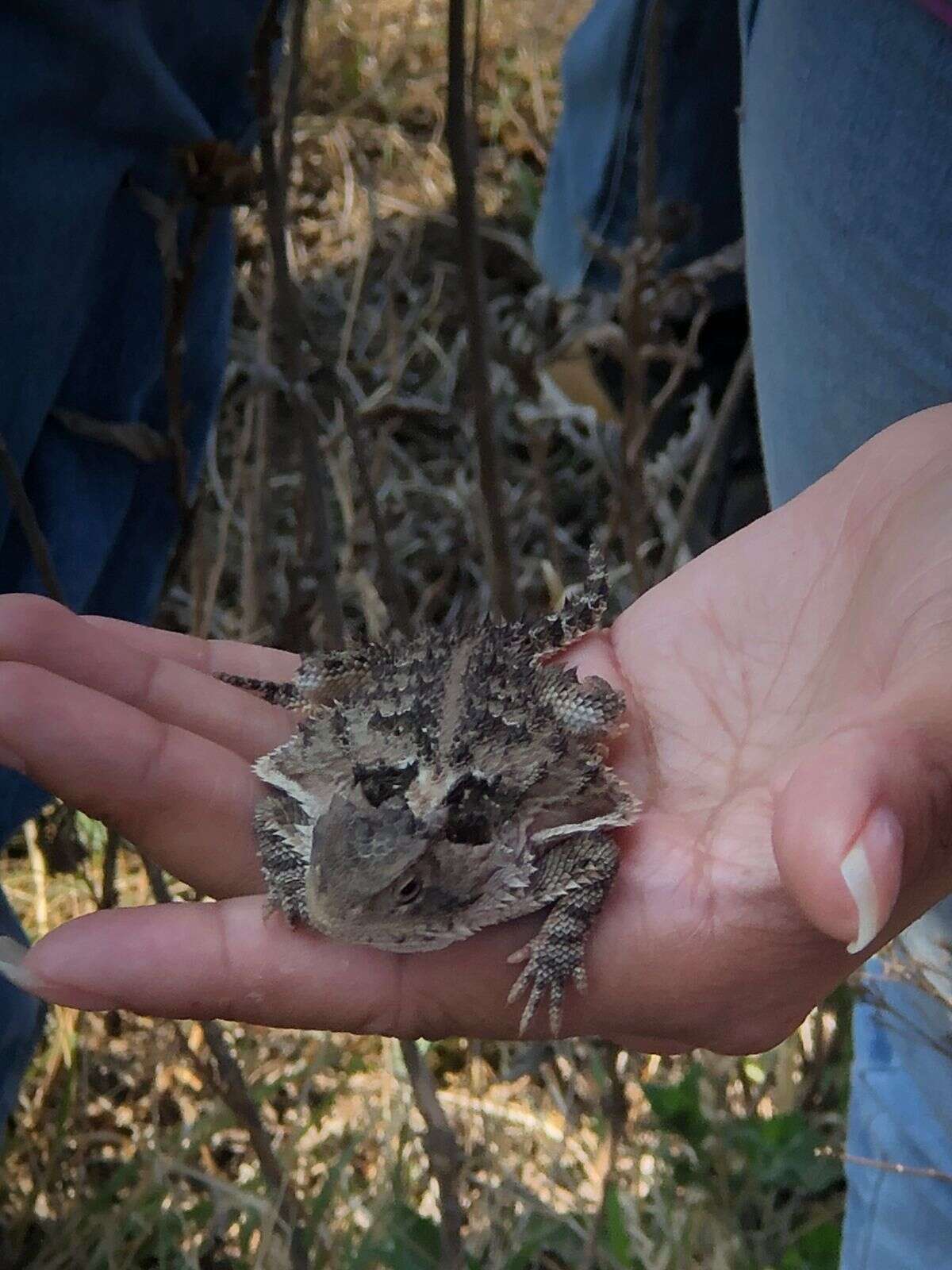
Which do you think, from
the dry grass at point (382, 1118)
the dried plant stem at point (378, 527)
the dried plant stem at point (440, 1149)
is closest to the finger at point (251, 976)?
the dried plant stem at point (440, 1149)

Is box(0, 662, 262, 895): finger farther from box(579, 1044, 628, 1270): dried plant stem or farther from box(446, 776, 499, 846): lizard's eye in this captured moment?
box(579, 1044, 628, 1270): dried plant stem

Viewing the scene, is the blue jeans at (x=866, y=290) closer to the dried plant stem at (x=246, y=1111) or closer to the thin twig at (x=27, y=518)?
the dried plant stem at (x=246, y=1111)

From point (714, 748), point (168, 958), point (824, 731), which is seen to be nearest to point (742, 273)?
point (714, 748)

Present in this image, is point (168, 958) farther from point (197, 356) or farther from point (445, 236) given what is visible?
point (445, 236)

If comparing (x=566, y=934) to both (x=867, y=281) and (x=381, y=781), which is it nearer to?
(x=381, y=781)

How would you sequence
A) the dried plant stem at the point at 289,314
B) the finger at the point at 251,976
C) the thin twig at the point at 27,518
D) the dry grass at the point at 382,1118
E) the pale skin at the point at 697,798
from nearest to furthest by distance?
the pale skin at the point at 697,798, the finger at the point at 251,976, the dried plant stem at the point at 289,314, the thin twig at the point at 27,518, the dry grass at the point at 382,1118

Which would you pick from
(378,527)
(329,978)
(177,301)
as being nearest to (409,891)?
(329,978)
